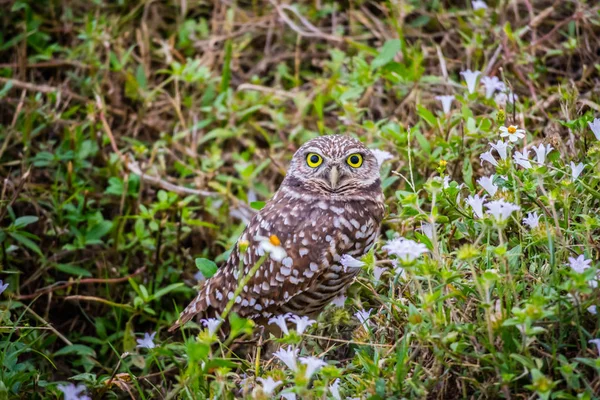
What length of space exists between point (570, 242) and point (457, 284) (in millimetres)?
477

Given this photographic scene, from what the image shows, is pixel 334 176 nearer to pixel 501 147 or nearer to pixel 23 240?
pixel 501 147

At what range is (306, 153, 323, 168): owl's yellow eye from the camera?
315cm

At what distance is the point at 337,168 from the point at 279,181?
50.8 inches

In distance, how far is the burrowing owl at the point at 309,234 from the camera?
294cm

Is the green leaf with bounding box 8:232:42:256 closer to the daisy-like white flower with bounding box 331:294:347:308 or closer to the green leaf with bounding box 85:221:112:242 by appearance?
the green leaf with bounding box 85:221:112:242

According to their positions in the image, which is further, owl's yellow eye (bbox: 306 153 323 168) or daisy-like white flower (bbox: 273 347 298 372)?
owl's yellow eye (bbox: 306 153 323 168)

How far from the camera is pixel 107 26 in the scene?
15.7 ft

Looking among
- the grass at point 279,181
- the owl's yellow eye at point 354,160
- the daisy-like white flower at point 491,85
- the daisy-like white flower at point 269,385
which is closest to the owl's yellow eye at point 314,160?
the owl's yellow eye at point 354,160

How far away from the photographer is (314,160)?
3.17m

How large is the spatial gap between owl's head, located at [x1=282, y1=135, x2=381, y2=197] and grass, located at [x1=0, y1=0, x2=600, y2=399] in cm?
17

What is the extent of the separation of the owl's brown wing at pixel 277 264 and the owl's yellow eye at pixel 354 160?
264mm

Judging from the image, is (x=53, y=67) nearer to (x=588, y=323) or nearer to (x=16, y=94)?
(x=16, y=94)

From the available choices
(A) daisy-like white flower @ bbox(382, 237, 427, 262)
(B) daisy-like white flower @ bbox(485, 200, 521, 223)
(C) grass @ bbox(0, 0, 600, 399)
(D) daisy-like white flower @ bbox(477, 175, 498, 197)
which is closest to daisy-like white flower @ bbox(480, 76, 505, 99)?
(C) grass @ bbox(0, 0, 600, 399)

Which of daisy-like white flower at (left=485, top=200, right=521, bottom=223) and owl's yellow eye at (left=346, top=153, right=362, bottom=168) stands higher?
daisy-like white flower at (left=485, top=200, right=521, bottom=223)
